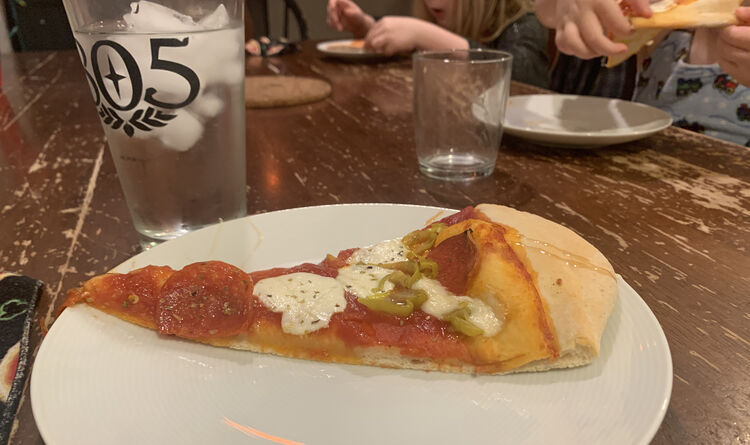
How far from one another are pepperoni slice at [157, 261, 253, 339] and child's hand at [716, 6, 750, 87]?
4.89 ft

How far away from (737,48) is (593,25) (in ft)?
1.33

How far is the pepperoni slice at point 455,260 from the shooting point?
2.61ft

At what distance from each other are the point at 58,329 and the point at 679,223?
1148 mm

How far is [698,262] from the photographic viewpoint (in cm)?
94

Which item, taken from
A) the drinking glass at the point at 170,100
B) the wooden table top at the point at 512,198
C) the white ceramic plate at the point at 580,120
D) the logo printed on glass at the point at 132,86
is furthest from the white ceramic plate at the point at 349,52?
the logo printed on glass at the point at 132,86

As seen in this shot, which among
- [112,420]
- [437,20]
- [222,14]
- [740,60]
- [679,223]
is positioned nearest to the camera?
[112,420]

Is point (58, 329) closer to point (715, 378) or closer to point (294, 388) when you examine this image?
point (294, 388)

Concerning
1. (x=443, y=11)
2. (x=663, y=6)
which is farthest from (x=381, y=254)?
(x=443, y=11)

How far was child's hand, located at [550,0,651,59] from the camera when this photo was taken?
150 centimetres

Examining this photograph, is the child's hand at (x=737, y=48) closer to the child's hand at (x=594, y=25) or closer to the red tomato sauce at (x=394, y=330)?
the child's hand at (x=594, y=25)

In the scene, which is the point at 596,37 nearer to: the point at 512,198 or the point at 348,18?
the point at 512,198

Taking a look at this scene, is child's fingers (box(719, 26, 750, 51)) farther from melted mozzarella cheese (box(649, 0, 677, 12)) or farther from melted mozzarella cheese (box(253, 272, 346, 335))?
melted mozzarella cheese (box(253, 272, 346, 335))

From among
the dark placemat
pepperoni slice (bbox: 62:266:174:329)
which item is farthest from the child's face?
pepperoni slice (bbox: 62:266:174:329)

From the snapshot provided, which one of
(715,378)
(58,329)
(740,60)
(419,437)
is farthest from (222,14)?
(740,60)
